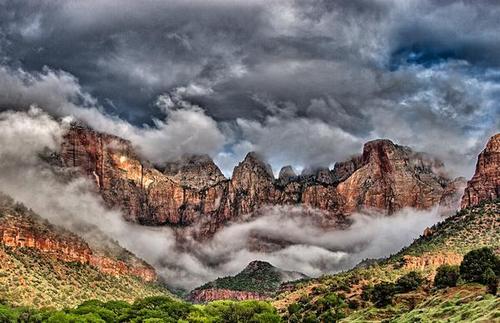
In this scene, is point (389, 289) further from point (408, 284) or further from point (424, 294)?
point (424, 294)

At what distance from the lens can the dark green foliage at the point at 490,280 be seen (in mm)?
101113

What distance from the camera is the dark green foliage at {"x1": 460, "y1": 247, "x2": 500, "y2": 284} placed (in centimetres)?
11918

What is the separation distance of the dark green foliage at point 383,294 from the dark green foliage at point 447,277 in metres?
10.6

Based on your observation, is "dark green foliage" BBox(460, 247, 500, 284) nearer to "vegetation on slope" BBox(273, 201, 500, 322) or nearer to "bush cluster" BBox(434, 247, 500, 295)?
"bush cluster" BBox(434, 247, 500, 295)

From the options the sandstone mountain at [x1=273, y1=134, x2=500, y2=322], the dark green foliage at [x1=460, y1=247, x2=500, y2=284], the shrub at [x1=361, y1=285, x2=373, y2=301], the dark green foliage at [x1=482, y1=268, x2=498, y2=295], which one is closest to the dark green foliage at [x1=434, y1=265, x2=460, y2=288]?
the sandstone mountain at [x1=273, y1=134, x2=500, y2=322]

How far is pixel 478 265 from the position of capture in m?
122

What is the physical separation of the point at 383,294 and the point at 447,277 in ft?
53.9

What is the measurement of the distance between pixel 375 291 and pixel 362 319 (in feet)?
68.7

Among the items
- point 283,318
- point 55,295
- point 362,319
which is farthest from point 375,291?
point 55,295

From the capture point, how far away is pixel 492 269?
A: 4705 inches

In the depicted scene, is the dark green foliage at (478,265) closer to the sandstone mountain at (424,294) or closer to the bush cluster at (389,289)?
the sandstone mountain at (424,294)

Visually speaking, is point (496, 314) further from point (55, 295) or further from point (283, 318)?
point (55, 295)

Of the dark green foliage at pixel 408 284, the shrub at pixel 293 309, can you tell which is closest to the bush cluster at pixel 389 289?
the dark green foliage at pixel 408 284

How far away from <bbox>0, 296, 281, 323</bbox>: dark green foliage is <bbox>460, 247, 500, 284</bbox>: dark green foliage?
5149 centimetres
